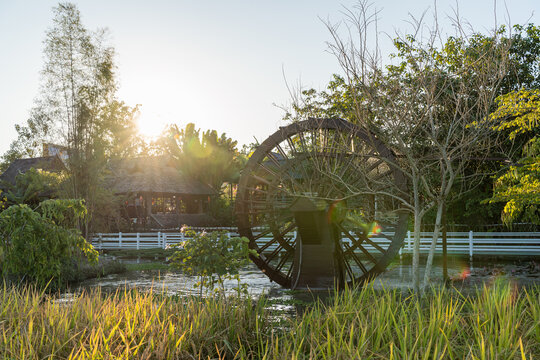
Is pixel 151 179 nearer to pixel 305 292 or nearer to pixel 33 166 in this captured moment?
pixel 33 166

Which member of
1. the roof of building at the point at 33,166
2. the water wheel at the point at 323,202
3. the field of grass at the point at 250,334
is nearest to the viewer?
the field of grass at the point at 250,334

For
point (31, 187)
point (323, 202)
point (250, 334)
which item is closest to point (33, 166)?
point (31, 187)

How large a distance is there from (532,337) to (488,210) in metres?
16.3

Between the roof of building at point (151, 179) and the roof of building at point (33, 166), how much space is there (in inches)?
139

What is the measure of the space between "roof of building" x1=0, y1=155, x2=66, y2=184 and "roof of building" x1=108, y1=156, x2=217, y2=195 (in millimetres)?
3536

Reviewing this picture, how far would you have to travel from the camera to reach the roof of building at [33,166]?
31.3 m

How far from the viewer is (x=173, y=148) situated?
1610 inches

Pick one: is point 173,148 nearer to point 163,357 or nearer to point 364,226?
point 364,226

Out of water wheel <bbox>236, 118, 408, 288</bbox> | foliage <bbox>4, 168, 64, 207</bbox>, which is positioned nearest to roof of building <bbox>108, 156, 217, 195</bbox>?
foliage <bbox>4, 168, 64, 207</bbox>

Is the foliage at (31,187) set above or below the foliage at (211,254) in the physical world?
above

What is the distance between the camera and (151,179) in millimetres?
33562

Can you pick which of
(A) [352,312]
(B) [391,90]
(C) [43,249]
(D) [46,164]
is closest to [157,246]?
(D) [46,164]

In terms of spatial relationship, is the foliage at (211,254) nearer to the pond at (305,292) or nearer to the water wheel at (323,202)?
the water wheel at (323,202)

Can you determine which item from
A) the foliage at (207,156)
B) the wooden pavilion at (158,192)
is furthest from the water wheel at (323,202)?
the foliage at (207,156)
